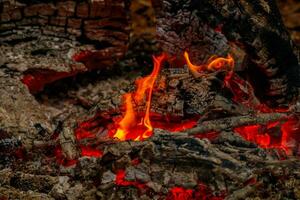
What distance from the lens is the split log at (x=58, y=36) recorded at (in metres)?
5.60

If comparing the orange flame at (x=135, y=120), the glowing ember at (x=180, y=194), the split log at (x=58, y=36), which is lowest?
the glowing ember at (x=180, y=194)

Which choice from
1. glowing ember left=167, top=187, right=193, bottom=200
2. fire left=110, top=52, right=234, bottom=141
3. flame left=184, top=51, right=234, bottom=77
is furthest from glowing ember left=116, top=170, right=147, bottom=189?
flame left=184, top=51, right=234, bottom=77

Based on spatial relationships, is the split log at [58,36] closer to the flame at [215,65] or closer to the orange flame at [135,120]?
the orange flame at [135,120]

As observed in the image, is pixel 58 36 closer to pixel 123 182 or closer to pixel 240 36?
pixel 240 36

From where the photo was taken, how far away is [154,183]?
369 centimetres

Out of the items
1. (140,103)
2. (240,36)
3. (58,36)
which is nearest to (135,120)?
(140,103)

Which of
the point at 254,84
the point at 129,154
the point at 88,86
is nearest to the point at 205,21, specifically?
the point at 254,84

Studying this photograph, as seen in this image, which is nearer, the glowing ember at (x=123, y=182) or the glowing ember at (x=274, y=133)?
the glowing ember at (x=123, y=182)

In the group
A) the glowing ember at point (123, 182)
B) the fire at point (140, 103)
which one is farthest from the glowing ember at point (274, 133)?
the glowing ember at point (123, 182)

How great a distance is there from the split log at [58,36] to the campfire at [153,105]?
1 cm

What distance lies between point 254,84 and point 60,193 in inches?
99.3

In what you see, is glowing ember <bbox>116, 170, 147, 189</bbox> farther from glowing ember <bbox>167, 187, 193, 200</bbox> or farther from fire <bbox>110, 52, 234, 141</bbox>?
fire <bbox>110, 52, 234, 141</bbox>

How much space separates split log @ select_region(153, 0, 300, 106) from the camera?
4.70m

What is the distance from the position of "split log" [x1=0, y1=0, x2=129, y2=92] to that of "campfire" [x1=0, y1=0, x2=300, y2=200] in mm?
13
